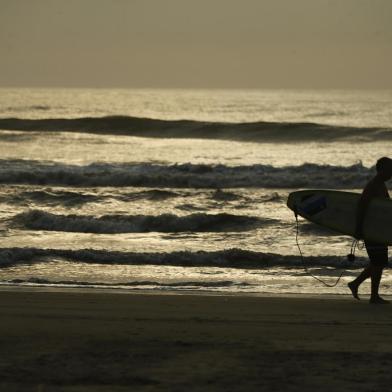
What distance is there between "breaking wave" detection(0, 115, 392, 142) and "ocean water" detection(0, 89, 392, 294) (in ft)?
0.55

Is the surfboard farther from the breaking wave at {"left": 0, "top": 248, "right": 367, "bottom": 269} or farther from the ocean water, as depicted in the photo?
the breaking wave at {"left": 0, "top": 248, "right": 367, "bottom": 269}

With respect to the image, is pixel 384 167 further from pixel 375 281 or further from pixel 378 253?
pixel 375 281

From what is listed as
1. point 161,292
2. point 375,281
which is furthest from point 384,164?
point 161,292

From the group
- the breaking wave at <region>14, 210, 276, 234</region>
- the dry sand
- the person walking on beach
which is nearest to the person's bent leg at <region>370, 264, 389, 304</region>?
the person walking on beach

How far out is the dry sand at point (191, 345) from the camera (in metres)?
5.13

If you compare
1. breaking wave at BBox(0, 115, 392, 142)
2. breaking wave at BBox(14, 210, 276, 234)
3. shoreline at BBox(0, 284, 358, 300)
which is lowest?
breaking wave at BBox(14, 210, 276, 234)

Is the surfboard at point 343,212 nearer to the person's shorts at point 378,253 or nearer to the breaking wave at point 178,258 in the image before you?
the person's shorts at point 378,253

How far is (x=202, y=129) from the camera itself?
45.0 meters

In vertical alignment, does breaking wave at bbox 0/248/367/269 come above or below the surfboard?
below

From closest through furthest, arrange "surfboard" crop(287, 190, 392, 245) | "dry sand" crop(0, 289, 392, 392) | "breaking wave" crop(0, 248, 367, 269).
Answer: "dry sand" crop(0, 289, 392, 392) < "surfboard" crop(287, 190, 392, 245) < "breaking wave" crop(0, 248, 367, 269)

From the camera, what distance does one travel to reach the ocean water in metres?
10.9

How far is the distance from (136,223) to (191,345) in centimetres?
989

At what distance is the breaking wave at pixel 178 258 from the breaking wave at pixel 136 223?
305cm

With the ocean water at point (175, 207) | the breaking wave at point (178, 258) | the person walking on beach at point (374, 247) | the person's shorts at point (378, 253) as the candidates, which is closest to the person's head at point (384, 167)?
the person walking on beach at point (374, 247)
